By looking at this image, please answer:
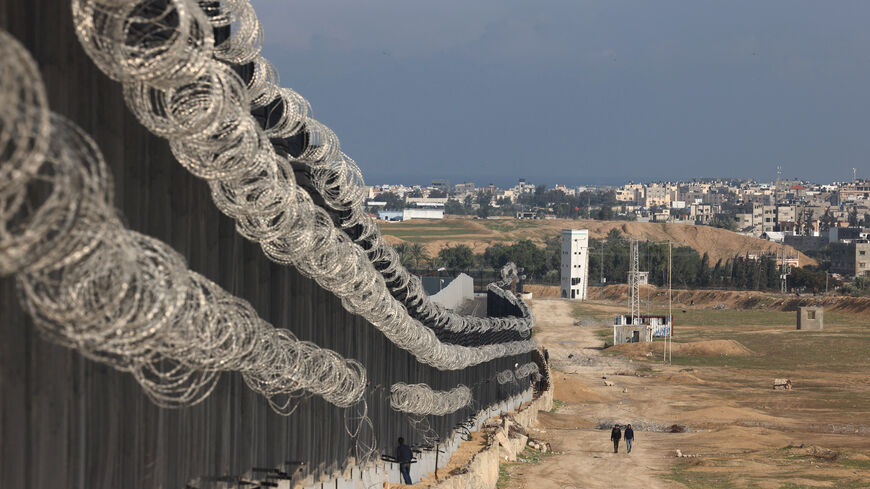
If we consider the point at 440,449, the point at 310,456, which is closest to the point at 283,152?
the point at 310,456

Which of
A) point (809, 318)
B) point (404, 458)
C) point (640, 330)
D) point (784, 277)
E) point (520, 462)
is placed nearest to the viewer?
point (404, 458)

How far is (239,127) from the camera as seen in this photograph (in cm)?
884

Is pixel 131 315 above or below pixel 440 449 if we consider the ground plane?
above

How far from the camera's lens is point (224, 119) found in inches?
324

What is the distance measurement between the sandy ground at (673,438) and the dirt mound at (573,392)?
0.18 ft

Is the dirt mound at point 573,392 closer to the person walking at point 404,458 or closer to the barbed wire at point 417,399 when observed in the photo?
the barbed wire at point 417,399

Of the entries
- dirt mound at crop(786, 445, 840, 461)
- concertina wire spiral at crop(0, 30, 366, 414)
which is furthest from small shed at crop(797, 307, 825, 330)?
concertina wire spiral at crop(0, 30, 366, 414)

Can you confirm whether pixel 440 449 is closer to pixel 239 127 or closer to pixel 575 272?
pixel 239 127

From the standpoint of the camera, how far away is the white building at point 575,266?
147 m

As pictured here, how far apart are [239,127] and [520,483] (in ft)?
78.6

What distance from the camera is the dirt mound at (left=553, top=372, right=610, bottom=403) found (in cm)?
5812

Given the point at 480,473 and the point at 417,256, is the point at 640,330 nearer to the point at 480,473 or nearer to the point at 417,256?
the point at 480,473

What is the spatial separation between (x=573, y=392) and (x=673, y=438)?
15.1 metres

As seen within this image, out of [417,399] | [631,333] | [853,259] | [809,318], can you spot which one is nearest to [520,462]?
[417,399]
